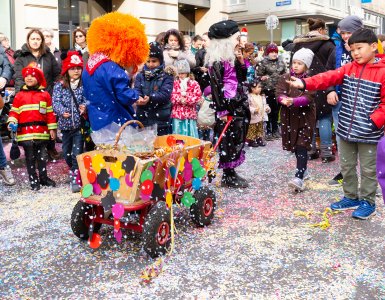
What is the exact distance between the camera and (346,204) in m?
4.77

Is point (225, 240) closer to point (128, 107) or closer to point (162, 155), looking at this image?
point (162, 155)

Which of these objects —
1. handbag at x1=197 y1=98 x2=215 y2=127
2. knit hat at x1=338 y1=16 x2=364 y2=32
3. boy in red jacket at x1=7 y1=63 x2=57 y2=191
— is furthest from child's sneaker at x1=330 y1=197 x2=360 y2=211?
boy in red jacket at x1=7 y1=63 x2=57 y2=191

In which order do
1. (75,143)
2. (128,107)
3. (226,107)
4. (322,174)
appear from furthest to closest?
(322,174) < (75,143) < (226,107) < (128,107)

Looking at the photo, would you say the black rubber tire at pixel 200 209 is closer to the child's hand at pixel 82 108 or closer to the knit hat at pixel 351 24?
the child's hand at pixel 82 108

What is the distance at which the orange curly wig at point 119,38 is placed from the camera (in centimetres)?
417

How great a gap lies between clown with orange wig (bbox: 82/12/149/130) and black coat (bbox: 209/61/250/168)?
49.5 inches

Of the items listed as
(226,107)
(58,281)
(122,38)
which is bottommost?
(58,281)

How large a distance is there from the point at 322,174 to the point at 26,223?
3.82 metres

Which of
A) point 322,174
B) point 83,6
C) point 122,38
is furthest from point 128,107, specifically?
point 83,6

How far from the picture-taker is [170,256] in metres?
3.65

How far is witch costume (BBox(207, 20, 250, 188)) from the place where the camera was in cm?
541

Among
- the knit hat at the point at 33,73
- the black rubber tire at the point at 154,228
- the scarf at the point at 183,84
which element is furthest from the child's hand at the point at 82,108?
the black rubber tire at the point at 154,228

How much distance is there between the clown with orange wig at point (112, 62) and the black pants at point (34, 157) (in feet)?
5.72

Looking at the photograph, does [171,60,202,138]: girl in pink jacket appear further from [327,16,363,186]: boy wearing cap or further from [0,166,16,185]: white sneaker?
[0,166,16,185]: white sneaker
